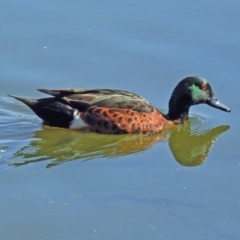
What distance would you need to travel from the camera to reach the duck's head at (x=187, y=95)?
10891 millimetres

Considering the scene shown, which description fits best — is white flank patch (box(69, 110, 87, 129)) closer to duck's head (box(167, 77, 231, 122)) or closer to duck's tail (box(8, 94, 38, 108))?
duck's tail (box(8, 94, 38, 108))

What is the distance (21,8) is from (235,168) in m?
4.50

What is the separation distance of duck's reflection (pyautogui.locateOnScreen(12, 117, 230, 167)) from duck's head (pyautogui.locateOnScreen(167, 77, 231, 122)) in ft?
0.58

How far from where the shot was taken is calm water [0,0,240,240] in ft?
25.8

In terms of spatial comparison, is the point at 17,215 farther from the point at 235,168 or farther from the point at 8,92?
the point at 8,92

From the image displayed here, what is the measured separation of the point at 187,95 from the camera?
11000mm

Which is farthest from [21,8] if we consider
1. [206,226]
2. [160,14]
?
[206,226]

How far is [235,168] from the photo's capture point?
9219mm

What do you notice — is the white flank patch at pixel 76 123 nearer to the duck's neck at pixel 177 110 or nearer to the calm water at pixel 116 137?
the calm water at pixel 116 137

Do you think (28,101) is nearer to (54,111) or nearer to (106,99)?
(54,111)

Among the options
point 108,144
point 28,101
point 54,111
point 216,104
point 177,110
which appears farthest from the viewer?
point 177,110

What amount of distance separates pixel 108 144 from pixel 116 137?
1.11 ft

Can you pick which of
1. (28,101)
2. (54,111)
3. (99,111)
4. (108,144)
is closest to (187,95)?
(99,111)

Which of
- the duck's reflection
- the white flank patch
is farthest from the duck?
the duck's reflection
